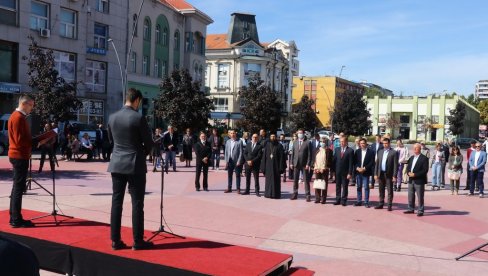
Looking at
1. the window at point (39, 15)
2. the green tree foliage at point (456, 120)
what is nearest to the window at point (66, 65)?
the window at point (39, 15)

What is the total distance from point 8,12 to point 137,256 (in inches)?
1162

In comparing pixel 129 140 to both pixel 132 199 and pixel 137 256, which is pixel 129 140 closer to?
pixel 132 199

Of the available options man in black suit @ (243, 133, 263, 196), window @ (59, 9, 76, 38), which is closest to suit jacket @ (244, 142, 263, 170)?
man in black suit @ (243, 133, 263, 196)

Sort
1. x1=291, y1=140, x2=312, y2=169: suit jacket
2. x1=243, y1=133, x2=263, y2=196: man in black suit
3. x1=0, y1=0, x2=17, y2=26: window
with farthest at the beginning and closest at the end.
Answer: x1=0, y1=0, x2=17, y2=26: window → x1=243, y1=133, x2=263, y2=196: man in black suit → x1=291, y1=140, x2=312, y2=169: suit jacket

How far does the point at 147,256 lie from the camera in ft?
18.7

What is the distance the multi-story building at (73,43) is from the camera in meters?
30.8

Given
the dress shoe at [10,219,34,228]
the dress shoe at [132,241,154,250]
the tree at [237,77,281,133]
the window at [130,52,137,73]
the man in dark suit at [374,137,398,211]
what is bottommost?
the dress shoe at [132,241,154,250]

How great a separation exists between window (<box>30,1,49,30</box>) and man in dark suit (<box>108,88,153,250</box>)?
2959cm

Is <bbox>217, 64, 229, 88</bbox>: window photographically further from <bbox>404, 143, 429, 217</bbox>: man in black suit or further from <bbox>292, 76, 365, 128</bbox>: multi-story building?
<bbox>404, 143, 429, 217</bbox>: man in black suit

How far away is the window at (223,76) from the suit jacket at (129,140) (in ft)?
240

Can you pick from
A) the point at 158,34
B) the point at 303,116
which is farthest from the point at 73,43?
the point at 303,116

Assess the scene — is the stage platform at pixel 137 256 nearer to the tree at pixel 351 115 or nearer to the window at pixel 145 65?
→ the window at pixel 145 65

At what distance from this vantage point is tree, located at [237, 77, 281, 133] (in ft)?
114

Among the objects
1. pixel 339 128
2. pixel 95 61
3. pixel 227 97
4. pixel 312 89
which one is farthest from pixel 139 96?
pixel 312 89
